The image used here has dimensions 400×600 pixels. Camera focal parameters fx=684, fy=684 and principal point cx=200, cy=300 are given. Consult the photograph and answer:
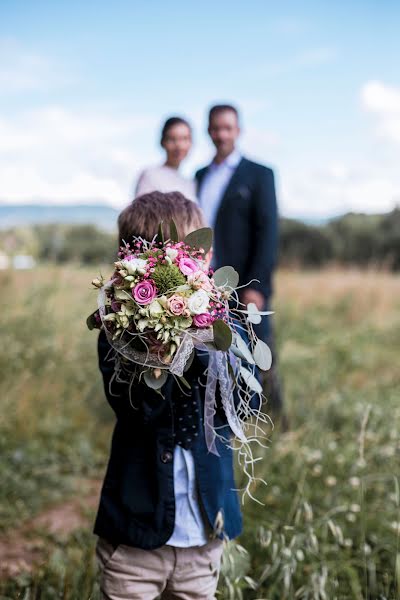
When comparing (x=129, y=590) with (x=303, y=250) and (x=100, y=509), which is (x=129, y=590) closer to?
(x=100, y=509)

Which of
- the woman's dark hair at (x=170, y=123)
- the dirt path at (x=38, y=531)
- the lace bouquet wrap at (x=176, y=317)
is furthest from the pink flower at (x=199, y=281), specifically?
the woman's dark hair at (x=170, y=123)

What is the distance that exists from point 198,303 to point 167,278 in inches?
3.7

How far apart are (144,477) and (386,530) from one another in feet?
5.17

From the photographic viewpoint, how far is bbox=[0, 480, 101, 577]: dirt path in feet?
9.64

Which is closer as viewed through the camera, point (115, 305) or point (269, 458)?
point (115, 305)

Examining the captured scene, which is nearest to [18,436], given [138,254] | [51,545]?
[51,545]

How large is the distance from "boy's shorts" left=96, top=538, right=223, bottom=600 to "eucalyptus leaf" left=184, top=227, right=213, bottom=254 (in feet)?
2.53

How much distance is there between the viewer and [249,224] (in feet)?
13.6

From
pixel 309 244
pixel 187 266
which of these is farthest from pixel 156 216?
pixel 309 244

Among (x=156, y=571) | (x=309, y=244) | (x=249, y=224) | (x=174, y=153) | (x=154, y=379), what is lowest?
(x=309, y=244)

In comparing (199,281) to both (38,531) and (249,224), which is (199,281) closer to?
(38,531)

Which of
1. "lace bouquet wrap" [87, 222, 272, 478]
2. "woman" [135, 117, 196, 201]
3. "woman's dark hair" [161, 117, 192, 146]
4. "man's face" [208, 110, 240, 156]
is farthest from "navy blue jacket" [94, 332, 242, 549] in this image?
"man's face" [208, 110, 240, 156]

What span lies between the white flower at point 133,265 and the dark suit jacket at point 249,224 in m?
2.54

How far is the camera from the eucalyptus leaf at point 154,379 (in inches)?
60.2
